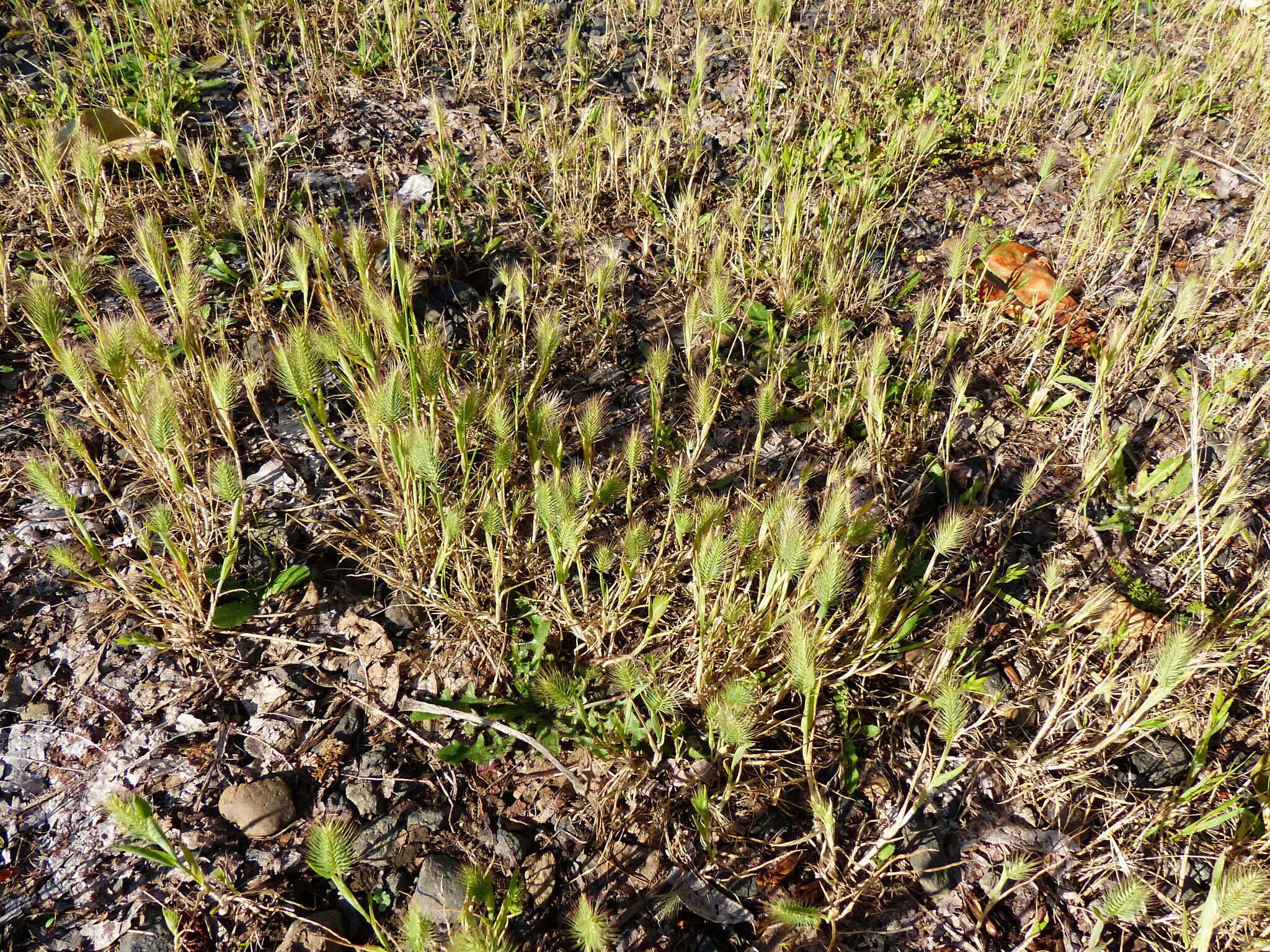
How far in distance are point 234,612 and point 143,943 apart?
0.68m

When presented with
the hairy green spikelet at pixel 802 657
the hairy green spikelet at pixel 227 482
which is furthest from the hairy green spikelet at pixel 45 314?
the hairy green spikelet at pixel 802 657

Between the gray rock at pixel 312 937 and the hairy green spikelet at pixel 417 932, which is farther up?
the hairy green spikelet at pixel 417 932

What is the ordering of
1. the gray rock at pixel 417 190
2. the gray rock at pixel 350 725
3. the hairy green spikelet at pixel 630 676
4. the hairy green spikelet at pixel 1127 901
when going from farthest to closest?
the gray rock at pixel 417 190
the gray rock at pixel 350 725
the hairy green spikelet at pixel 630 676
the hairy green spikelet at pixel 1127 901

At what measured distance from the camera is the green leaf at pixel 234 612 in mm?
1867

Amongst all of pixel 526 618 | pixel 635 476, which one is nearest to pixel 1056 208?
pixel 635 476

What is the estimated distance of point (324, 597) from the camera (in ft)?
6.48

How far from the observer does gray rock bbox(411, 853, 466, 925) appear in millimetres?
1548

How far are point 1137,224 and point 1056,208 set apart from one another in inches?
12.8

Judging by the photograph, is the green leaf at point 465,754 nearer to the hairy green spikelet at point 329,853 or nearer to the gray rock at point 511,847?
the gray rock at point 511,847

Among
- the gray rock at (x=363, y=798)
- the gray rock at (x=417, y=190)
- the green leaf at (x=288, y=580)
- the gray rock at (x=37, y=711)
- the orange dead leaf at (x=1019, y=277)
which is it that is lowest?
the gray rock at (x=363, y=798)

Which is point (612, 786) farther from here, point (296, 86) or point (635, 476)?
point (296, 86)

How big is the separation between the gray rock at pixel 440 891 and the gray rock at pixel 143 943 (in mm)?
436

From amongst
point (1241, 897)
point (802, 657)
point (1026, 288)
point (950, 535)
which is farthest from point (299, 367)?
point (1026, 288)

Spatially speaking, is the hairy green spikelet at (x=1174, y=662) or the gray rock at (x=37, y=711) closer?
the hairy green spikelet at (x=1174, y=662)
